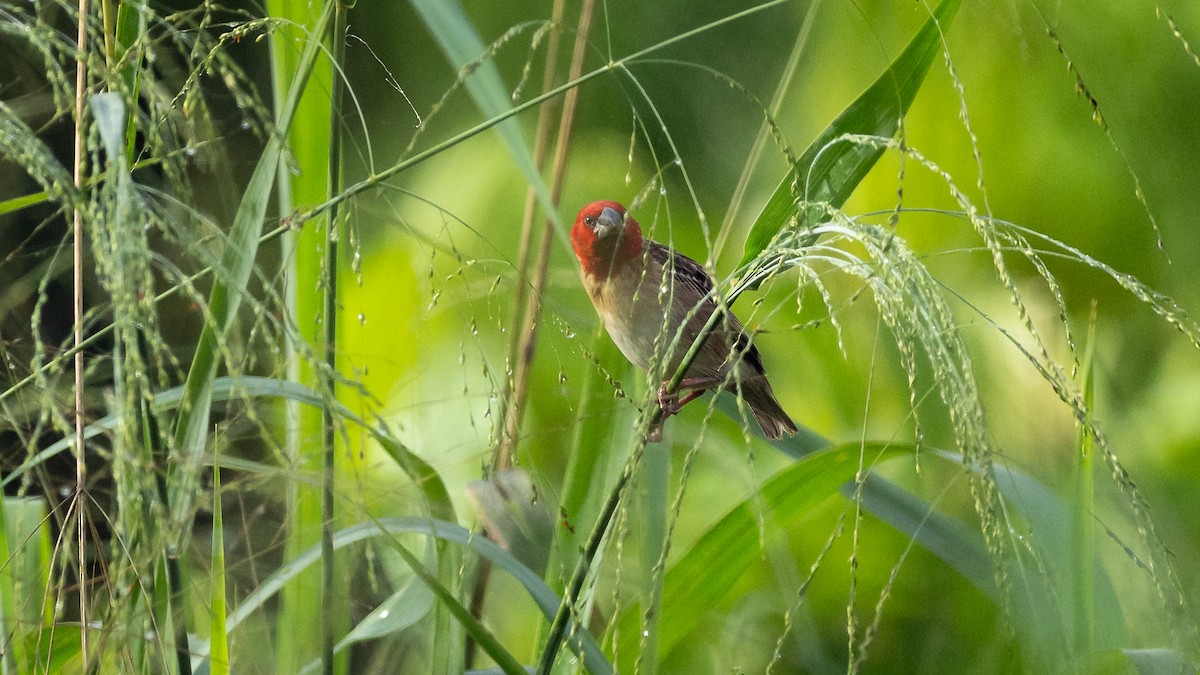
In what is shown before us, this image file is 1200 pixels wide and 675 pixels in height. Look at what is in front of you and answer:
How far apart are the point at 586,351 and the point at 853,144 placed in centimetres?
32

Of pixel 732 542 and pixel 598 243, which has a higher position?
pixel 598 243

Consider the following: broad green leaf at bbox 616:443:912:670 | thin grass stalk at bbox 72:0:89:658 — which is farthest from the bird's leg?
thin grass stalk at bbox 72:0:89:658

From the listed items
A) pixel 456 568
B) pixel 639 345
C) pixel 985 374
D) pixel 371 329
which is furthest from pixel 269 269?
pixel 985 374

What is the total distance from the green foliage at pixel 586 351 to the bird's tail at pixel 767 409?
0.09m

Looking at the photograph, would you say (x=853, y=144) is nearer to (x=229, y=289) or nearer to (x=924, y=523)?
(x=924, y=523)

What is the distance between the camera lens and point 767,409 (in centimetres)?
166

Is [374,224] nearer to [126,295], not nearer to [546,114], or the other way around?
[546,114]

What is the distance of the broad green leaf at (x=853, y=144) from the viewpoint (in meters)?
0.90

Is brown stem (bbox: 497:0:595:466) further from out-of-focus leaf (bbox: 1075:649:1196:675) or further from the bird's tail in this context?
out-of-focus leaf (bbox: 1075:649:1196:675)

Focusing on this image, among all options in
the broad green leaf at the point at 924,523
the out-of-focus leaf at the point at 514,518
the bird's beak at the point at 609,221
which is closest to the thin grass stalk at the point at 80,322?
the out-of-focus leaf at the point at 514,518

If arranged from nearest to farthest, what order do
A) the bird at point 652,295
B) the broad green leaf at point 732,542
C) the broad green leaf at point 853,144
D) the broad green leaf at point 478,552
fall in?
the broad green leaf at point 478,552 → the broad green leaf at point 853,144 → the broad green leaf at point 732,542 → the bird at point 652,295

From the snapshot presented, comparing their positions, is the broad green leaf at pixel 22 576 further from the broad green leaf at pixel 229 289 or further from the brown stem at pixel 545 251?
the brown stem at pixel 545 251

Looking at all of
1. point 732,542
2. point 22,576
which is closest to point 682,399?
point 732,542

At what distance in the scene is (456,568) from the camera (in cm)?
100
